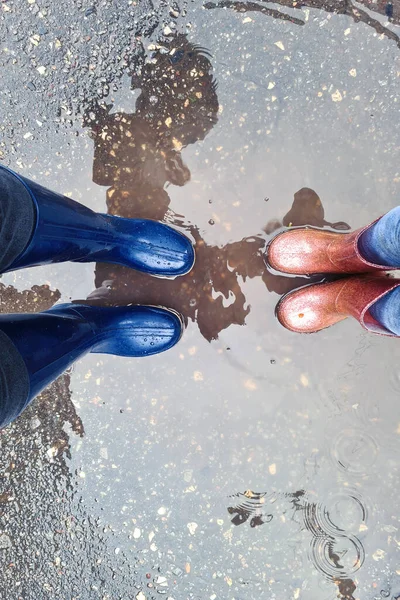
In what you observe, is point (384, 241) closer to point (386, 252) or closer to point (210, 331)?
point (386, 252)

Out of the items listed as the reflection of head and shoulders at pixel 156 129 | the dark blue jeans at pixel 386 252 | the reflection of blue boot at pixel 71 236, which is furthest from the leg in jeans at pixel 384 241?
the reflection of head and shoulders at pixel 156 129

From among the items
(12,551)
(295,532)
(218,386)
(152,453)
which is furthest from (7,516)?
(295,532)

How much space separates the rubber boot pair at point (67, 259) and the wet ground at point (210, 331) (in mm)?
114

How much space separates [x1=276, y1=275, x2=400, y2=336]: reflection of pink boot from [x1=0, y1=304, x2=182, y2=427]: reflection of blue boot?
0.43 metres

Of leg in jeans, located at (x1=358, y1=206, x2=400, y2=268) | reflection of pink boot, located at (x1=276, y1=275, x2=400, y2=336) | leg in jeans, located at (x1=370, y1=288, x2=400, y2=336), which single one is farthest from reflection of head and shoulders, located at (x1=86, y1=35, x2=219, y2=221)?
leg in jeans, located at (x1=370, y1=288, x2=400, y2=336)

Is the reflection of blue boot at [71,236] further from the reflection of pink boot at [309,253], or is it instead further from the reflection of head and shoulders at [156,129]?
the reflection of pink boot at [309,253]

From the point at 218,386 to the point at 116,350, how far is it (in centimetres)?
43

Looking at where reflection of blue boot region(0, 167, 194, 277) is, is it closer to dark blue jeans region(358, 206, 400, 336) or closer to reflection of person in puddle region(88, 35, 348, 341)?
reflection of person in puddle region(88, 35, 348, 341)

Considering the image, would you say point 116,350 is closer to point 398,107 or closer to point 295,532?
point 295,532

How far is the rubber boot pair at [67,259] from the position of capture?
1.08 metres

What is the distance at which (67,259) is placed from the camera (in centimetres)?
139

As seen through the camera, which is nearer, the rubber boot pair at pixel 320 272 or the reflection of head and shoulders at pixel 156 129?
the rubber boot pair at pixel 320 272

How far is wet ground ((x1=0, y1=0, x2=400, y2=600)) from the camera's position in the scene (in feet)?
5.38

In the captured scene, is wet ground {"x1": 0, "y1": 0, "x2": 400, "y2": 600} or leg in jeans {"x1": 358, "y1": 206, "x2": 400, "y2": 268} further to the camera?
wet ground {"x1": 0, "y1": 0, "x2": 400, "y2": 600}
